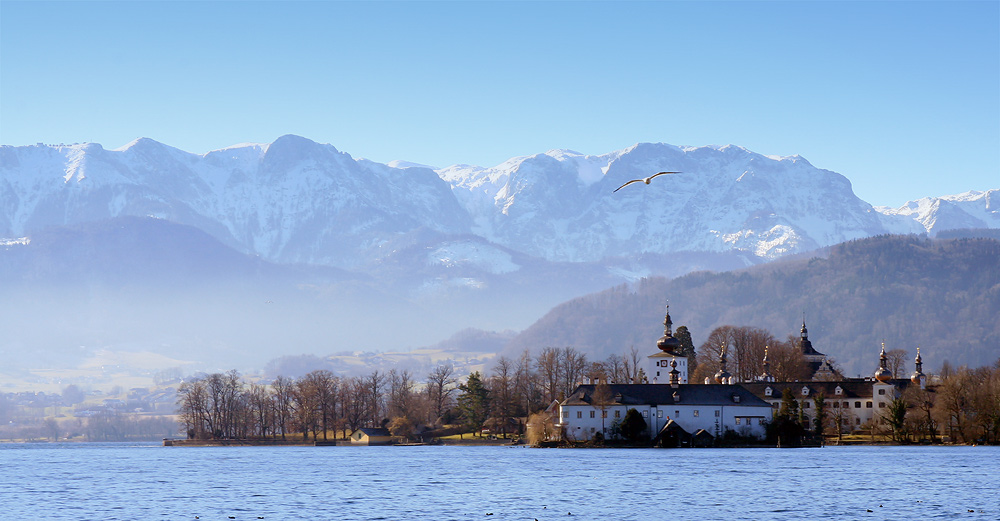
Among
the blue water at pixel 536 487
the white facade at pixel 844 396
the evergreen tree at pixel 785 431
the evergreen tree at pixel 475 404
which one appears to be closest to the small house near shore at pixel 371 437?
the evergreen tree at pixel 475 404

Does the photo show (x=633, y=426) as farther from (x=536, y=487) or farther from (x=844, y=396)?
(x=536, y=487)

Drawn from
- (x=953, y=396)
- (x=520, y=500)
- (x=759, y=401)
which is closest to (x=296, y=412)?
(x=759, y=401)

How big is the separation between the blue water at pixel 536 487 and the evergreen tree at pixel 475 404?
156ft

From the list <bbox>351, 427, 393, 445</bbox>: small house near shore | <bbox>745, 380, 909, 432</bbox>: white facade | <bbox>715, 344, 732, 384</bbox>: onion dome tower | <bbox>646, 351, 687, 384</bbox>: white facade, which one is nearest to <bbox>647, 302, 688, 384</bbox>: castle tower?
<bbox>646, 351, 687, 384</bbox>: white facade

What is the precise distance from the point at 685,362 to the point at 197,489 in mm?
110814

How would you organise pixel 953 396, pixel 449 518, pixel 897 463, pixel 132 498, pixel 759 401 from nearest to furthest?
pixel 449 518 → pixel 132 498 → pixel 897 463 → pixel 953 396 → pixel 759 401

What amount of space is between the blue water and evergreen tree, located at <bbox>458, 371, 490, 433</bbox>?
156 ft

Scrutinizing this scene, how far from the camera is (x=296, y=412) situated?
652 ft

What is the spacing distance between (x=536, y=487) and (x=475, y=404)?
93213 millimetres

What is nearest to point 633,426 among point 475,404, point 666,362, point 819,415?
point 819,415

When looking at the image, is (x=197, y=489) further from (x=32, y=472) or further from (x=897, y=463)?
(x=897, y=463)

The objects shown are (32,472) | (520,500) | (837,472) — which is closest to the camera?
(520,500)

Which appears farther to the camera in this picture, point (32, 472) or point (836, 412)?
point (836, 412)

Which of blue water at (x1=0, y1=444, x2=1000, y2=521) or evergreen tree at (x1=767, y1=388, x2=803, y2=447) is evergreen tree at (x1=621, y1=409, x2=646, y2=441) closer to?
evergreen tree at (x1=767, y1=388, x2=803, y2=447)
